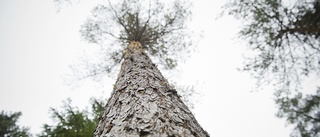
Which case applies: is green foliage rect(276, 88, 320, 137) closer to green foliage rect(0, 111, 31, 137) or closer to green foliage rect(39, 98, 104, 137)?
green foliage rect(39, 98, 104, 137)

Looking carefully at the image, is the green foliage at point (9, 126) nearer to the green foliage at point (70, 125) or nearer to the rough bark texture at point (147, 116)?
the green foliage at point (70, 125)

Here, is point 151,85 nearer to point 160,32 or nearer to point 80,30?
point 160,32

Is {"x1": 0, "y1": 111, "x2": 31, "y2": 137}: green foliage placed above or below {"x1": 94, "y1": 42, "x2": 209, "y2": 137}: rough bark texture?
above

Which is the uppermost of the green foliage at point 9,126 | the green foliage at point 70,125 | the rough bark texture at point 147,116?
the green foliage at point 9,126

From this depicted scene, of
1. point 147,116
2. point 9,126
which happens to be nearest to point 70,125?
point 147,116

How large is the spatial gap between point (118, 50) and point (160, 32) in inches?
73.2

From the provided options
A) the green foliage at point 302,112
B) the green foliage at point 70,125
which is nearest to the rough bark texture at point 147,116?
the green foliage at point 70,125

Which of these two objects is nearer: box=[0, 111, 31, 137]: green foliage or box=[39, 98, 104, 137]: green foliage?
box=[39, 98, 104, 137]: green foliage

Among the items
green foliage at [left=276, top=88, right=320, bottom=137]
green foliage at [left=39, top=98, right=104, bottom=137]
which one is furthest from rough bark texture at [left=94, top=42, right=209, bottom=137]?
green foliage at [left=276, top=88, right=320, bottom=137]

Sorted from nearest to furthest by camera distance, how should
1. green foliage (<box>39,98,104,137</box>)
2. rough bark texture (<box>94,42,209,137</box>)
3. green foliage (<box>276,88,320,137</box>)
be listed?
rough bark texture (<box>94,42,209,137</box>) → green foliage (<box>39,98,104,137</box>) → green foliage (<box>276,88,320,137</box>)

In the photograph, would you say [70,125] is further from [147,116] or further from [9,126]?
[9,126]

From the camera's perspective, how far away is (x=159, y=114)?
1723 millimetres

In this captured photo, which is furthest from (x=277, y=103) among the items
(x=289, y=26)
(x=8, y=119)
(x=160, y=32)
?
(x=8, y=119)

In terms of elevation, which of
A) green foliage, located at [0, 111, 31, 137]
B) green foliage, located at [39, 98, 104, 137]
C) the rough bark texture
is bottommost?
the rough bark texture
